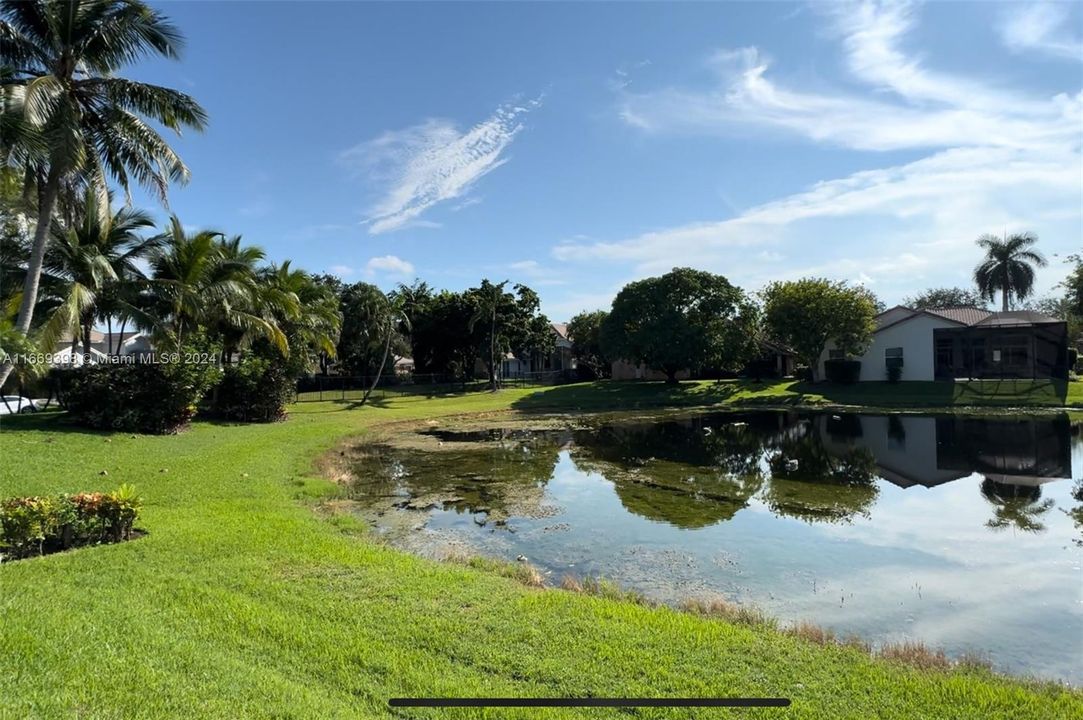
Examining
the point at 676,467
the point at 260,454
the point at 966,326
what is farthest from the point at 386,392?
the point at 966,326

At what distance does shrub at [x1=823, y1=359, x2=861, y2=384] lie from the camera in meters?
39.4

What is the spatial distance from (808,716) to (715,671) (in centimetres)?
76

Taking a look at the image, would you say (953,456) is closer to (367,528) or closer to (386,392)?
(367,528)

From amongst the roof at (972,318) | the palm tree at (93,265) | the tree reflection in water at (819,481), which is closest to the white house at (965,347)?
the roof at (972,318)

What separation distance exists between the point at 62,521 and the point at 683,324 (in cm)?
3595

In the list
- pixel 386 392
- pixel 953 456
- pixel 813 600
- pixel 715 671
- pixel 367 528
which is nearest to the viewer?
pixel 715 671

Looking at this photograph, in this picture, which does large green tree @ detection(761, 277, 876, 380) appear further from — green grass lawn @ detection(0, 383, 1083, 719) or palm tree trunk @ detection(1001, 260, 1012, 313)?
green grass lawn @ detection(0, 383, 1083, 719)

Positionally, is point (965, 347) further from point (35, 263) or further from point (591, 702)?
point (35, 263)

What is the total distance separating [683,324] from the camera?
1577 inches

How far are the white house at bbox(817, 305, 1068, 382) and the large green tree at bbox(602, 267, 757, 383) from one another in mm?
6727

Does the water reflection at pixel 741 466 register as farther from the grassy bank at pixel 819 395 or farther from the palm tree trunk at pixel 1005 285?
the palm tree trunk at pixel 1005 285

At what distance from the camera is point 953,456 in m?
18.1

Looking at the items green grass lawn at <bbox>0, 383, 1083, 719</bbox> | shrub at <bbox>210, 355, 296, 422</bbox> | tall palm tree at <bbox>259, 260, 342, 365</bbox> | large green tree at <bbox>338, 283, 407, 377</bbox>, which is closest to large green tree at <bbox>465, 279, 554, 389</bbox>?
large green tree at <bbox>338, 283, 407, 377</bbox>

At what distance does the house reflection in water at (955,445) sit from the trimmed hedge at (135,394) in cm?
1982
